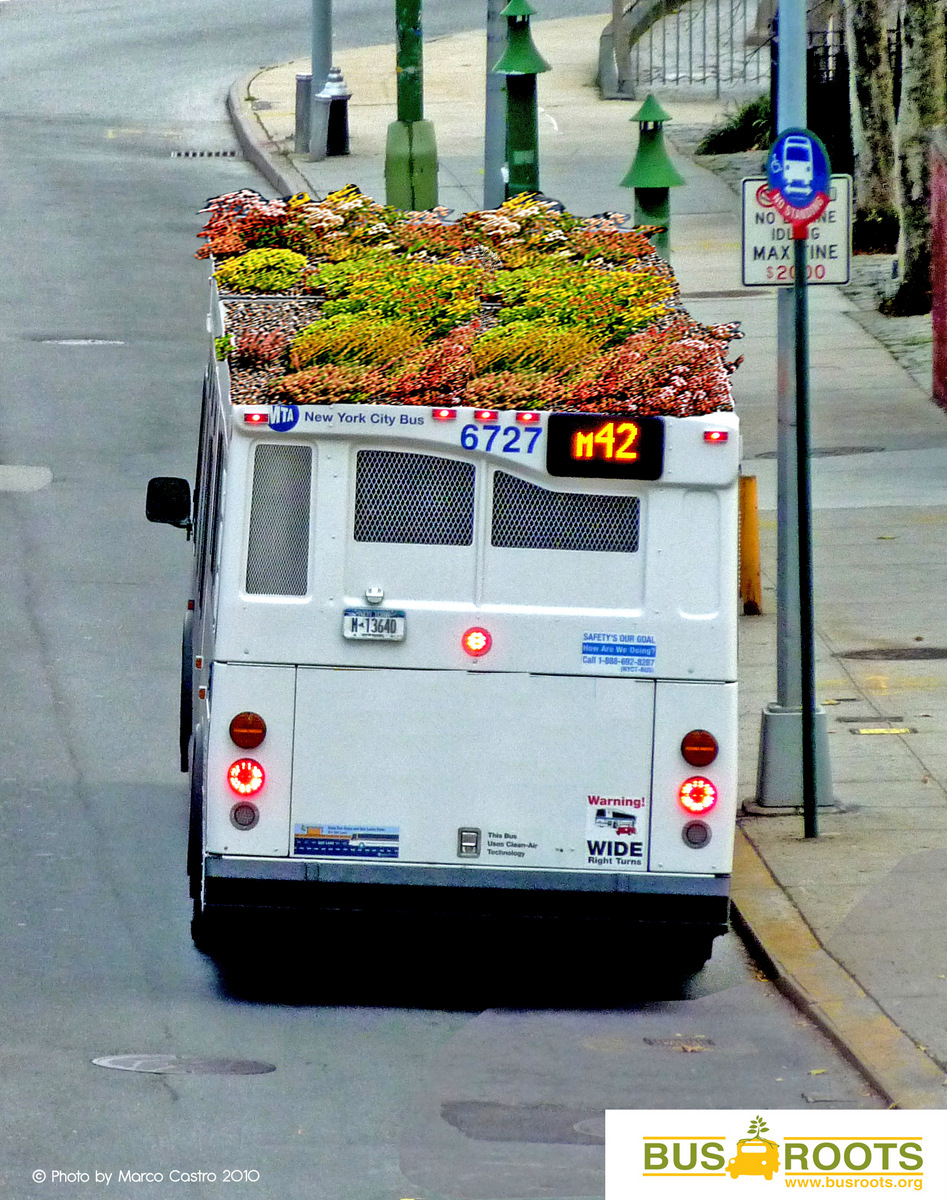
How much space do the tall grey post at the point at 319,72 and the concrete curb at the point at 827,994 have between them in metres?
22.8

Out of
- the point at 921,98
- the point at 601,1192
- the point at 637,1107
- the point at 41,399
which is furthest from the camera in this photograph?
the point at 921,98

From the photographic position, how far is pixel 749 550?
17500 millimetres

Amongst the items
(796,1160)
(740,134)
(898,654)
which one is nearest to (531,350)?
(796,1160)

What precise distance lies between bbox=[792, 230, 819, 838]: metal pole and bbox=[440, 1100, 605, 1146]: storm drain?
3.86 metres

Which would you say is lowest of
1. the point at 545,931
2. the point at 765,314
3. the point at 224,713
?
the point at 545,931

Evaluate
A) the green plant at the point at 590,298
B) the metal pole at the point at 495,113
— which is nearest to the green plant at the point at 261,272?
the green plant at the point at 590,298

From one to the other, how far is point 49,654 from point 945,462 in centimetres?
915

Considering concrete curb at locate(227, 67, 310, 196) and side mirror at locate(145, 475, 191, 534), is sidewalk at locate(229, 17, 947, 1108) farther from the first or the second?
side mirror at locate(145, 475, 191, 534)

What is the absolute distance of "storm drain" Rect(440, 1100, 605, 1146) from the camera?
891 centimetres

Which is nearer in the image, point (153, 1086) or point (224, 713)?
point (153, 1086)

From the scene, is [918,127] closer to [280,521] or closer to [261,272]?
[261,272]

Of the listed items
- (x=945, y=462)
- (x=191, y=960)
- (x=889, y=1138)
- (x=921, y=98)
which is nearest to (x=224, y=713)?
(x=191, y=960)

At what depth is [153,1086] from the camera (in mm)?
9297

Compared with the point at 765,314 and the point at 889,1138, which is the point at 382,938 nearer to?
the point at 889,1138
